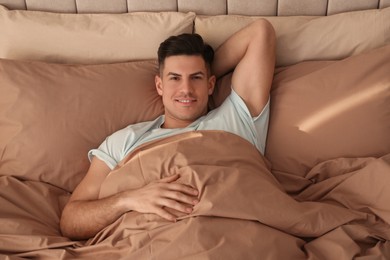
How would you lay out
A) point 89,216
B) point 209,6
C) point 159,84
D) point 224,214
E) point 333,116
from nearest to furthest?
1. point 224,214
2. point 89,216
3. point 333,116
4. point 159,84
5. point 209,6

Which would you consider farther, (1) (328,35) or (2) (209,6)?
(2) (209,6)

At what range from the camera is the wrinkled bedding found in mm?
1091

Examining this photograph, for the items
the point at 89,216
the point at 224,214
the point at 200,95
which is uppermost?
the point at 200,95

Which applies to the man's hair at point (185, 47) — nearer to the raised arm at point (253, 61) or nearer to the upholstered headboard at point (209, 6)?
the raised arm at point (253, 61)

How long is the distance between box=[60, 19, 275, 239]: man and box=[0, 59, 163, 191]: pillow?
0.24ft

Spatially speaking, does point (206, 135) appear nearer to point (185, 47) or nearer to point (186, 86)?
point (186, 86)

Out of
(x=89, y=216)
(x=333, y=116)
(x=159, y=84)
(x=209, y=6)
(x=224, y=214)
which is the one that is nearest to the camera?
(x=224, y=214)

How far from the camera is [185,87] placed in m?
1.50

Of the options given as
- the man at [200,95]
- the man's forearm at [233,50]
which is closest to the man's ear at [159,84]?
the man at [200,95]

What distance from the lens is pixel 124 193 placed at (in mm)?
1267

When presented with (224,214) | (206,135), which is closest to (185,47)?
(206,135)

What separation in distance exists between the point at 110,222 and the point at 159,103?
1.74 ft

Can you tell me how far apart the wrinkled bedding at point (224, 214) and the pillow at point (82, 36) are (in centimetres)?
48

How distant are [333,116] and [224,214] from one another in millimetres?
594
